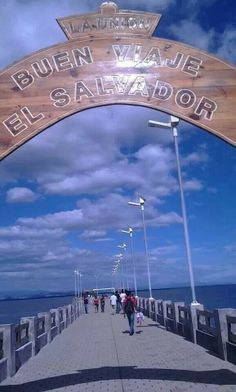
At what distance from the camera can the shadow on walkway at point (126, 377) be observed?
941cm

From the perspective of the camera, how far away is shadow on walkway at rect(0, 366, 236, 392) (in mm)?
9414

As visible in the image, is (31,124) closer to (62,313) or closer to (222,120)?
(222,120)

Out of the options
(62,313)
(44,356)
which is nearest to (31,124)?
(44,356)

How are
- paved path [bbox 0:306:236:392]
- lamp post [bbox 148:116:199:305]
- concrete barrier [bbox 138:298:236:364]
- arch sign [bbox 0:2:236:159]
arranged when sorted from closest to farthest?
1. arch sign [bbox 0:2:236:159]
2. paved path [bbox 0:306:236:392]
3. concrete barrier [bbox 138:298:236:364]
4. lamp post [bbox 148:116:199:305]

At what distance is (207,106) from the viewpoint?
26.1 ft

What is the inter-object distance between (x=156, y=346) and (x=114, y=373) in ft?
15.4

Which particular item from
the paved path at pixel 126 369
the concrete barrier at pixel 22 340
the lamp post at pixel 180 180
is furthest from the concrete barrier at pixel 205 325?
the concrete barrier at pixel 22 340

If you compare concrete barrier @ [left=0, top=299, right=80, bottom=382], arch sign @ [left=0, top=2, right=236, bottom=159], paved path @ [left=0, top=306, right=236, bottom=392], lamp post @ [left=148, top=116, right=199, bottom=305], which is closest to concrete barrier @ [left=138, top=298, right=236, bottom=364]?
paved path @ [left=0, top=306, right=236, bottom=392]

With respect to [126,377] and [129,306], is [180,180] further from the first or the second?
[126,377]

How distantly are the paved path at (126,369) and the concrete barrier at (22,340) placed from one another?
23 cm

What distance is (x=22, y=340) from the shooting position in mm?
13672

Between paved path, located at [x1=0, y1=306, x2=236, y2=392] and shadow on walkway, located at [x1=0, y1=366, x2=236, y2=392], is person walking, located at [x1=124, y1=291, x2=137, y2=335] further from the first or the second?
shadow on walkway, located at [x1=0, y1=366, x2=236, y2=392]

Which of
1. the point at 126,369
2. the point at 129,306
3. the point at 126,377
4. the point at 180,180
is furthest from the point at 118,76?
the point at 129,306

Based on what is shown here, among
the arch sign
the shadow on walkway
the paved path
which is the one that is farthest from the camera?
the shadow on walkway
